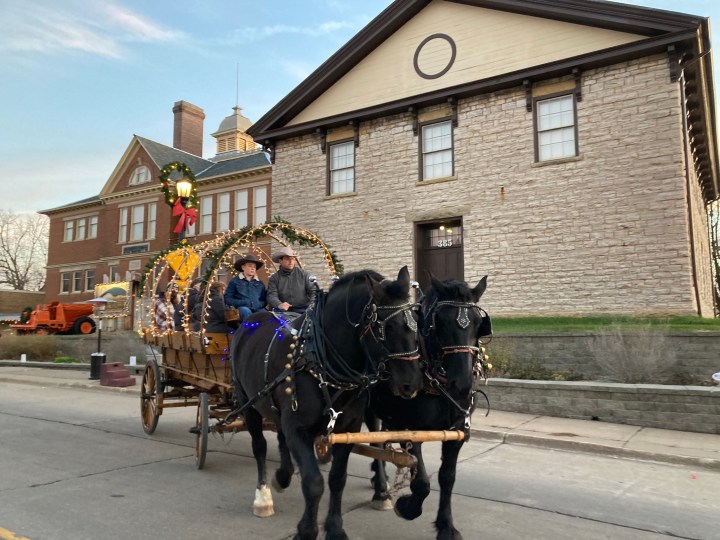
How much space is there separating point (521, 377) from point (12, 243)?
6675 centimetres

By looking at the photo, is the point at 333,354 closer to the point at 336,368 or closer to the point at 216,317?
the point at 336,368

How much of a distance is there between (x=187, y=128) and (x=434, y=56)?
90.6ft

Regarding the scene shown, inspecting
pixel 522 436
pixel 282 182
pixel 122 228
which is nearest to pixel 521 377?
pixel 522 436

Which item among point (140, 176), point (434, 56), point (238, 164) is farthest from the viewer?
point (140, 176)

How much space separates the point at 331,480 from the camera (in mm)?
4203

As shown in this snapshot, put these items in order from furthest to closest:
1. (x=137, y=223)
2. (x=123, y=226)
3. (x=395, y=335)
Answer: (x=123, y=226) < (x=137, y=223) < (x=395, y=335)

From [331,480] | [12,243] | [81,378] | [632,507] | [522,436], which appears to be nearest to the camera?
[331,480]

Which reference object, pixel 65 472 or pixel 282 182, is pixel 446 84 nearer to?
pixel 282 182

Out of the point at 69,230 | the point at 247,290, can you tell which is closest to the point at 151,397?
the point at 247,290

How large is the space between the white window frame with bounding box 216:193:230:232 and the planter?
966 inches

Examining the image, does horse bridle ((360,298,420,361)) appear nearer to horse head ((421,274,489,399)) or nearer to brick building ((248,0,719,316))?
horse head ((421,274,489,399))

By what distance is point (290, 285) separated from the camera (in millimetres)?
6828

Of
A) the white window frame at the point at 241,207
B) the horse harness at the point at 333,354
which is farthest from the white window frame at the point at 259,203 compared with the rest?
the horse harness at the point at 333,354

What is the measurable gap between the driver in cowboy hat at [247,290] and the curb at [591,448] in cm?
411
